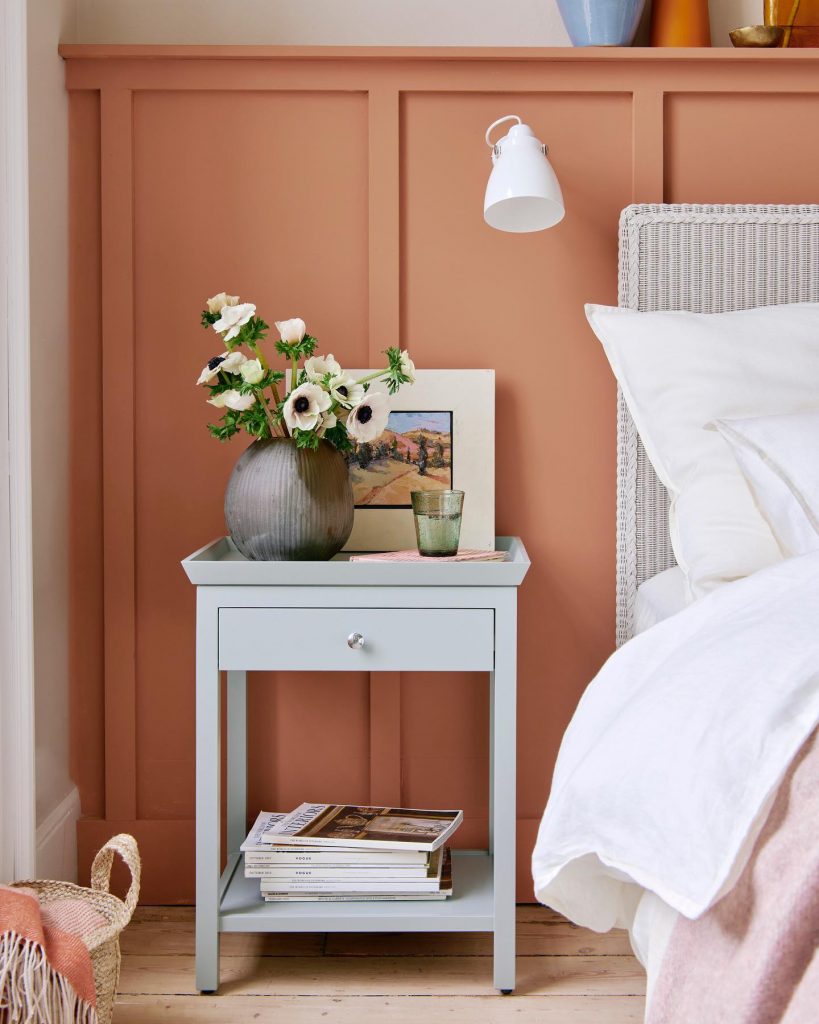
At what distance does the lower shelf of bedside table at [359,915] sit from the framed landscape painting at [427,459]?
0.69 metres

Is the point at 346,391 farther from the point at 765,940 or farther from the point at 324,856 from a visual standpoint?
the point at 765,940

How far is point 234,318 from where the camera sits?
1.64 metres

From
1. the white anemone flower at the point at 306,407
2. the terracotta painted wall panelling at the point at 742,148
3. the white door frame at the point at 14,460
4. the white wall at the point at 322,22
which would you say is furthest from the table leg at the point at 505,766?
the white wall at the point at 322,22

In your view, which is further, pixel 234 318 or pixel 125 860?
pixel 234 318

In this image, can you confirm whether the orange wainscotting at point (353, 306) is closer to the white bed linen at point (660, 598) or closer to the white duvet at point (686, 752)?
the white bed linen at point (660, 598)

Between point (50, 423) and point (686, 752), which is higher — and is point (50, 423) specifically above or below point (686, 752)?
above

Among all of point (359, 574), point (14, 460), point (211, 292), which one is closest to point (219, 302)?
point (211, 292)

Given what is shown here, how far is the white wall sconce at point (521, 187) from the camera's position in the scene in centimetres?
170

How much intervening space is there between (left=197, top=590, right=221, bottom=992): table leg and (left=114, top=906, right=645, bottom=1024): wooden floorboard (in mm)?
81

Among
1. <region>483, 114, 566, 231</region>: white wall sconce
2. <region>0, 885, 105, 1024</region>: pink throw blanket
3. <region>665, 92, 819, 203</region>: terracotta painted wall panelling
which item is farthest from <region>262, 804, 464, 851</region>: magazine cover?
<region>665, 92, 819, 203</region>: terracotta painted wall panelling

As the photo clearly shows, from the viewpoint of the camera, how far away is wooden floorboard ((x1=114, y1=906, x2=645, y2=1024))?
1.56 metres

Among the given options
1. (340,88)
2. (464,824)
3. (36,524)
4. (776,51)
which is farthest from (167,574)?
(776,51)

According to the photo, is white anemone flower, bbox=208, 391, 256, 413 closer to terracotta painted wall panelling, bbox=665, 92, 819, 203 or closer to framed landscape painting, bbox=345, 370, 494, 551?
framed landscape painting, bbox=345, 370, 494, 551

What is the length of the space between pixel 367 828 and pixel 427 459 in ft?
2.40
